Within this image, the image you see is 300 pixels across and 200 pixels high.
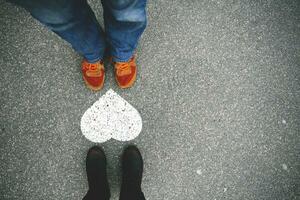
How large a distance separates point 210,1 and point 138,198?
1.45 metres

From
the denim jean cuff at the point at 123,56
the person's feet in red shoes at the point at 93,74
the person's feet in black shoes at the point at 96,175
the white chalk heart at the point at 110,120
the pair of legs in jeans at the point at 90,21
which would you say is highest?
the pair of legs in jeans at the point at 90,21

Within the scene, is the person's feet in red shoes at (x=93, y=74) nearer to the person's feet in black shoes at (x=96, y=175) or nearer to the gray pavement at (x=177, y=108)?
the gray pavement at (x=177, y=108)

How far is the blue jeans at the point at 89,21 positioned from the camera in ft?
3.49

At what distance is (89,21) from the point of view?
52.2 inches

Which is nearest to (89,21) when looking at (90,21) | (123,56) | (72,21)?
(90,21)

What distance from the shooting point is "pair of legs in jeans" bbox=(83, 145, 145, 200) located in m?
1.66

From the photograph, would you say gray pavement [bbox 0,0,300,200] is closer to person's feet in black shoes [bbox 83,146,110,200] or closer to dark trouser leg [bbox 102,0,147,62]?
person's feet in black shoes [bbox 83,146,110,200]

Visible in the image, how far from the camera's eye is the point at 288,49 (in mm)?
2014

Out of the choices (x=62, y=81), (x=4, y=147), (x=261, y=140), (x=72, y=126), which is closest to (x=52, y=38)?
(x=62, y=81)

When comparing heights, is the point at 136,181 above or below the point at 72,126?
below

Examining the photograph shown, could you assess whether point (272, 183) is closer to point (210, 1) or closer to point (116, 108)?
point (116, 108)

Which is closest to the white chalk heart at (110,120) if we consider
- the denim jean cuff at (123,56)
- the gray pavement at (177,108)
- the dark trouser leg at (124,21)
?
the gray pavement at (177,108)

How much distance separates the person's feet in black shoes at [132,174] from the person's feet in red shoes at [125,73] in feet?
1.39

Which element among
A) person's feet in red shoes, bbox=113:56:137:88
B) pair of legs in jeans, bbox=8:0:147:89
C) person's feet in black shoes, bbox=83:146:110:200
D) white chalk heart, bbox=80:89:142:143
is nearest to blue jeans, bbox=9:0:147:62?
pair of legs in jeans, bbox=8:0:147:89
